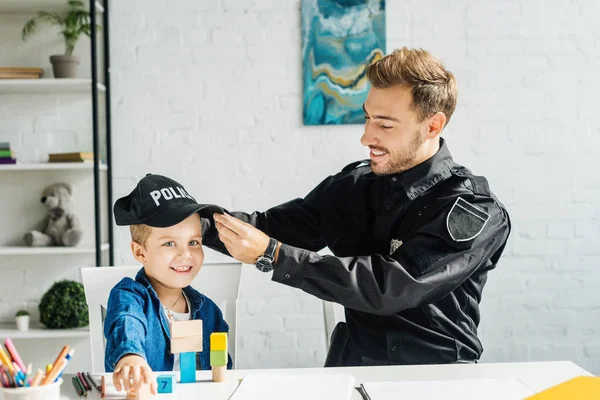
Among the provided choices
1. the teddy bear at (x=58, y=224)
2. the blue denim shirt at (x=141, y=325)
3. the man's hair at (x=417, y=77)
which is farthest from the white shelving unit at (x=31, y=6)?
the blue denim shirt at (x=141, y=325)

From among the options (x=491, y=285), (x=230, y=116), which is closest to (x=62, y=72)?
(x=230, y=116)

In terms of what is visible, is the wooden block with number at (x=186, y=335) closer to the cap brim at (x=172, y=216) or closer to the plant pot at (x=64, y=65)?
the cap brim at (x=172, y=216)

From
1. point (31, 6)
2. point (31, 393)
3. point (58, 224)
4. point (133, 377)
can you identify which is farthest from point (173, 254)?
point (31, 6)

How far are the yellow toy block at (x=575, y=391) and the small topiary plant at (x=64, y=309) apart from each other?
242cm

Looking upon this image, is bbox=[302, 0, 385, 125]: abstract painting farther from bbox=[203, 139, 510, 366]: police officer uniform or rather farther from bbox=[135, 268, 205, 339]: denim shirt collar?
bbox=[135, 268, 205, 339]: denim shirt collar

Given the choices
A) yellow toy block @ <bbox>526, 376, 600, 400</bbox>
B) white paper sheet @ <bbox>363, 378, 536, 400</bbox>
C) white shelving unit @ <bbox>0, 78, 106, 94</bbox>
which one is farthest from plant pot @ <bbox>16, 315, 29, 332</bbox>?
yellow toy block @ <bbox>526, 376, 600, 400</bbox>

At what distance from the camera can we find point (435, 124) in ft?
6.38

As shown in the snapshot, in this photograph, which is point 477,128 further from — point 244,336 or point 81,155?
point 81,155

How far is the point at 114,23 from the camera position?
133 inches

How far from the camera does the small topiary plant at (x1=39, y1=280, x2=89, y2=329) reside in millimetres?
3227

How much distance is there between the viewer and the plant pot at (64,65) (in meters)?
3.29

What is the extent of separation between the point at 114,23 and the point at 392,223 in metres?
2.01

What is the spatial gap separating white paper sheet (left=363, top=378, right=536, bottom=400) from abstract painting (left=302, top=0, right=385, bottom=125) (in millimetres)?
2088

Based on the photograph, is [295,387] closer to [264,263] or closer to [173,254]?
[264,263]
